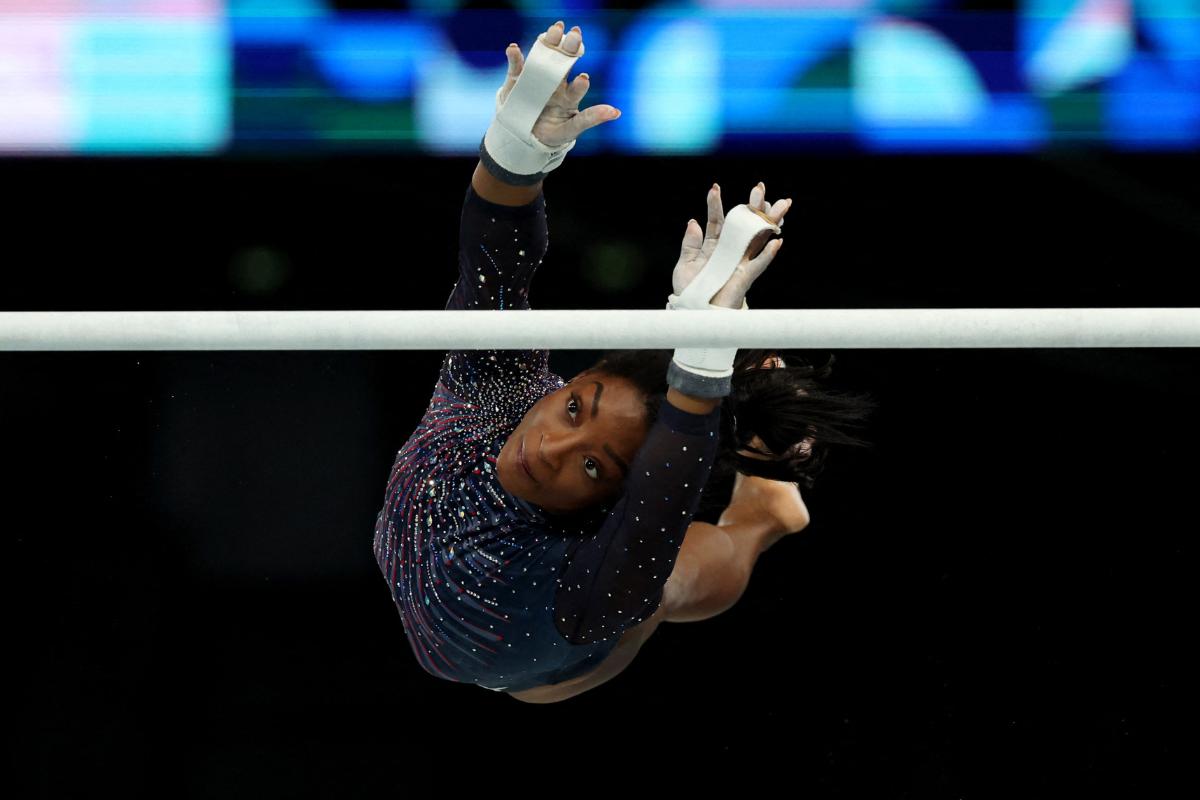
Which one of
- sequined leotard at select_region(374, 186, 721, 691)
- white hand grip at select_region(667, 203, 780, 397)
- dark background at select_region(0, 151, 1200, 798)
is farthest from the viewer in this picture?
dark background at select_region(0, 151, 1200, 798)

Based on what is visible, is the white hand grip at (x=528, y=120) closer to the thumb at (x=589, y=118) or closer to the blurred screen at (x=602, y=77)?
the thumb at (x=589, y=118)

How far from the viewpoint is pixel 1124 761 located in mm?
2072

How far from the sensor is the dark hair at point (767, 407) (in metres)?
1.36

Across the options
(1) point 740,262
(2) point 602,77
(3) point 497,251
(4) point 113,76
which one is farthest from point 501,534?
(4) point 113,76

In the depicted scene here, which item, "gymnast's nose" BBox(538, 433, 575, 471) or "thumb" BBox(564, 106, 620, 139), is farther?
"gymnast's nose" BBox(538, 433, 575, 471)

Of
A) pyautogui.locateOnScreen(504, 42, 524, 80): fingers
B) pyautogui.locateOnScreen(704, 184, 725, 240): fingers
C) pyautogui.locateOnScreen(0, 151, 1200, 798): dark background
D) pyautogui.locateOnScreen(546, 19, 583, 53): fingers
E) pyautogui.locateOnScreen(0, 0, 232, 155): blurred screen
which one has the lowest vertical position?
pyautogui.locateOnScreen(0, 151, 1200, 798): dark background

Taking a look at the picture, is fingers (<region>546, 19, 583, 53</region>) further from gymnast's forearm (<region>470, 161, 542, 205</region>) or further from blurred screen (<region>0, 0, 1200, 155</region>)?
blurred screen (<region>0, 0, 1200, 155</region>)

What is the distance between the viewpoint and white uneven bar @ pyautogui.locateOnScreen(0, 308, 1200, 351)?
3.40 ft

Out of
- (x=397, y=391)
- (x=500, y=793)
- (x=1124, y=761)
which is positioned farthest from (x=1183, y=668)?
(x=397, y=391)

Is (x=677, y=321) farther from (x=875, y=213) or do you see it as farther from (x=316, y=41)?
(x=316, y=41)

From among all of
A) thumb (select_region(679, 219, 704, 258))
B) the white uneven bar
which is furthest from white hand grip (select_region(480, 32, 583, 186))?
the white uneven bar

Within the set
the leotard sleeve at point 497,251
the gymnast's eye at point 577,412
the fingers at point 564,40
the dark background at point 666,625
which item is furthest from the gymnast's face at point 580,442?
the dark background at point 666,625

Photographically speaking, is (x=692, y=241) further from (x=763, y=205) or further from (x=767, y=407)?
(x=767, y=407)

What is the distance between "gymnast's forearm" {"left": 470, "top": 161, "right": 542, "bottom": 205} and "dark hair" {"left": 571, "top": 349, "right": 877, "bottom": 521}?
0.19 metres
